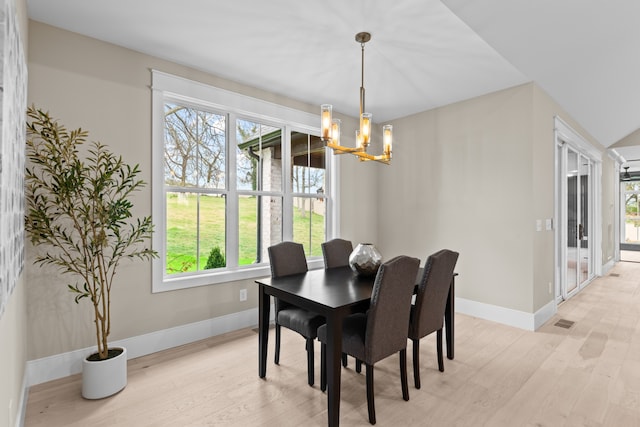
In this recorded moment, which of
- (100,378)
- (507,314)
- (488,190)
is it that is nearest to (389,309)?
(100,378)

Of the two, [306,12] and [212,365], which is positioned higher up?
[306,12]

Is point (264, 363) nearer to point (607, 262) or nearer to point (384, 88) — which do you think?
point (384, 88)

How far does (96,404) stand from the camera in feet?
7.11

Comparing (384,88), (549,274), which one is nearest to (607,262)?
(549,274)

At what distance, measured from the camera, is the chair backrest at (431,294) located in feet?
7.70

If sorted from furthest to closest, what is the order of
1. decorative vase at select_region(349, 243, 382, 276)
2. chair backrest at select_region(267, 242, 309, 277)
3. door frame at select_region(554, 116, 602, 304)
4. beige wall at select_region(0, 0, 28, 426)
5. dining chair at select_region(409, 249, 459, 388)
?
door frame at select_region(554, 116, 602, 304)
chair backrest at select_region(267, 242, 309, 277)
decorative vase at select_region(349, 243, 382, 276)
dining chair at select_region(409, 249, 459, 388)
beige wall at select_region(0, 0, 28, 426)

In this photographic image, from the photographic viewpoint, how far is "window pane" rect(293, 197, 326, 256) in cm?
420

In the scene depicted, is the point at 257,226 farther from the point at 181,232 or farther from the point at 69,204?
the point at 69,204

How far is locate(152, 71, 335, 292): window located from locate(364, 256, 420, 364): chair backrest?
1.97 meters

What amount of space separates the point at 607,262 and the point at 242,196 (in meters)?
7.55

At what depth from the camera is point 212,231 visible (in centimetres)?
344

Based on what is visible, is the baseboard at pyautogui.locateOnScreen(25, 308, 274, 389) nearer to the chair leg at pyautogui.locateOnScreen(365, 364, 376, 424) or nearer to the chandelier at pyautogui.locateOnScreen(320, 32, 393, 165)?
the chair leg at pyautogui.locateOnScreen(365, 364, 376, 424)

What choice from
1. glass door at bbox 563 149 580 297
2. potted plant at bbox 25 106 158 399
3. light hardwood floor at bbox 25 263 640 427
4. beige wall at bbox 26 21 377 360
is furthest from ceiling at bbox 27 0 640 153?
light hardwood floor at bbox 25 263 640 427

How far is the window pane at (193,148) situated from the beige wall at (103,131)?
0.25 metres
